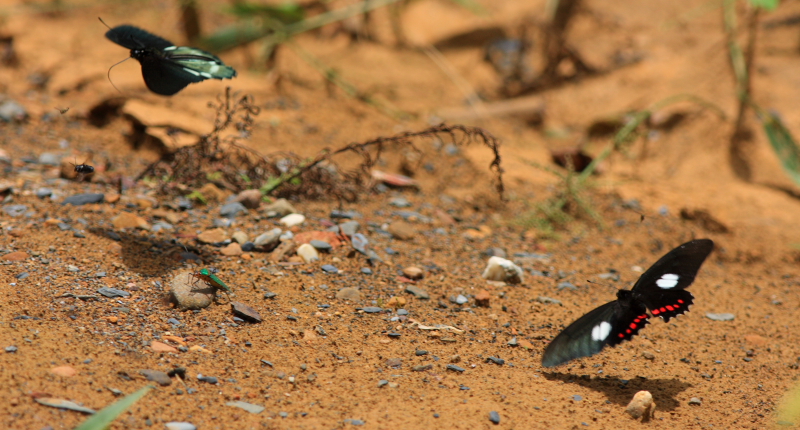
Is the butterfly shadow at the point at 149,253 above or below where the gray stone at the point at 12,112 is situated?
below

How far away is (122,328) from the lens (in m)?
2.14

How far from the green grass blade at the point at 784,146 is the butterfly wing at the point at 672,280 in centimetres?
241

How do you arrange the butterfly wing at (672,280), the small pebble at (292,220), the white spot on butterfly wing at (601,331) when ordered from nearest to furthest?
the white spot on butterfly wing at (601,331) → the butterfly wing at (672,280) → the small pebble at (292,220)

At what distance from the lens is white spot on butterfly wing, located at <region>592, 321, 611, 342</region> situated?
2.06m

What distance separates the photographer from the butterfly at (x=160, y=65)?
2.37m

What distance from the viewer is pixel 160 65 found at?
2.38 meters

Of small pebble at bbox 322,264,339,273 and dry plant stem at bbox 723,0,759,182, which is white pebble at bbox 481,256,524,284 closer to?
small pebble at bbox 322,264,339,273

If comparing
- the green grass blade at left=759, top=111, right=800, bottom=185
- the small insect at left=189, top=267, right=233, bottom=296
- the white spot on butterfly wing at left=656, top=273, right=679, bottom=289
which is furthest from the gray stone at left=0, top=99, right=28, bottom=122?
the green grass blade at left=759, top=111, right=800, bottom=185

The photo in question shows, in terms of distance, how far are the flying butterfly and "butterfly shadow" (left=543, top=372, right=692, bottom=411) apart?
65.4 inches

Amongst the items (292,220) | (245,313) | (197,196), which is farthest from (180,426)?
(197,196)

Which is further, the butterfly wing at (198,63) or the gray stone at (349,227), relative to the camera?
the gray stone at (349,227)

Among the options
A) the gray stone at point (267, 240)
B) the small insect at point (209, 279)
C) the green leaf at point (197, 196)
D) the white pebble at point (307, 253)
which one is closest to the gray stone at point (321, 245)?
the white pebble at point (307, 253)

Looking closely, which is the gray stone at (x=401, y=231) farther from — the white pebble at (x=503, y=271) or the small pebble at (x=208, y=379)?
the small pebble at (x=208, y=379)

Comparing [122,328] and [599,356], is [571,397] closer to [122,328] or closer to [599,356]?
[599,356]
